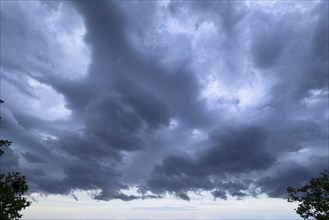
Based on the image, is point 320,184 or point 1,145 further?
point 320,184

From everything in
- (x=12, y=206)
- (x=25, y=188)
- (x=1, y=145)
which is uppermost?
(x=1, y=145)

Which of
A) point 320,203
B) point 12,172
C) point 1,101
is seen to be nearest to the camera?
point 1,101

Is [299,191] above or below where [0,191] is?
above

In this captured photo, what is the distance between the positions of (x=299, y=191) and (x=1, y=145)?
36336 millimetres

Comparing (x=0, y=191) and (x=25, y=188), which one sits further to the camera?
(x=25, y=188)

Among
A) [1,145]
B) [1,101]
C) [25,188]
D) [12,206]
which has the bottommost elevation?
[12,206]

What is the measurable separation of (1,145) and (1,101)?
13.3 feet

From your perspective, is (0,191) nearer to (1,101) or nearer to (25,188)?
(25,188)

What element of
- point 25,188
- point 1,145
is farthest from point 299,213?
point 1,145

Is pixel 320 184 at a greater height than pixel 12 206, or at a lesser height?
greater

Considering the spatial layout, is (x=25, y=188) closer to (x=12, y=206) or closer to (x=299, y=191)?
(x=12, y=206)

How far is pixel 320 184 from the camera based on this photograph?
41.3m

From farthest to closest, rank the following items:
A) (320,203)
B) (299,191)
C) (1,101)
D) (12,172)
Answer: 1. (299,191)
2. (320,203)
3. (12,172)
4. (1,101)

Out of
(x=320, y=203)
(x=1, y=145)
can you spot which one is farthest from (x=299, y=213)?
(x=1, y=145)
